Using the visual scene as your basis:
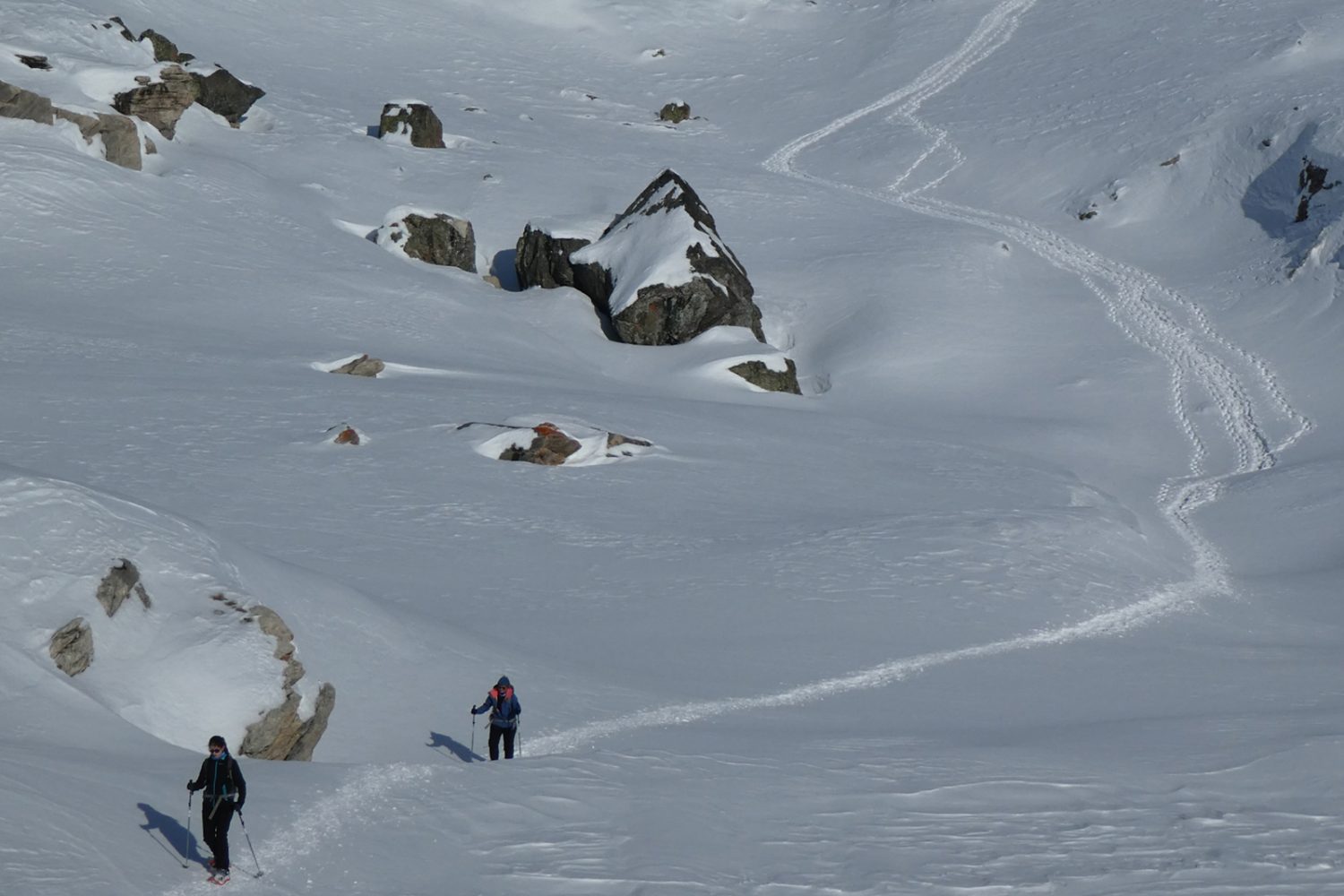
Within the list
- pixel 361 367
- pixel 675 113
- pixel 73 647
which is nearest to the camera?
pixel 73 647

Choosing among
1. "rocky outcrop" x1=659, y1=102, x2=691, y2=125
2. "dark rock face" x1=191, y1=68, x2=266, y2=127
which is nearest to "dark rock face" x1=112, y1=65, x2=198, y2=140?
"dark rock face" x1=191, y1=68, x2=266, y2=127

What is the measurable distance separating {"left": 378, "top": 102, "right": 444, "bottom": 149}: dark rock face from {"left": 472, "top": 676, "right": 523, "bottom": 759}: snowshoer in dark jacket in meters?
34.8

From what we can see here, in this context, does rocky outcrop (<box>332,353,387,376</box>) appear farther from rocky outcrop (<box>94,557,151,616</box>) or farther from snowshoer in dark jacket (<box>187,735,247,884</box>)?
snowshoer in dark jacket (<box>187,735,247,884</box>)

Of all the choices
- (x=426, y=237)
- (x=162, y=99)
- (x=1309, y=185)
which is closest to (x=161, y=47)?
(x=162, y=99)

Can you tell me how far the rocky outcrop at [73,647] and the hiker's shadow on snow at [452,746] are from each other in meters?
3.37

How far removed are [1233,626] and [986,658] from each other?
415 centimetres

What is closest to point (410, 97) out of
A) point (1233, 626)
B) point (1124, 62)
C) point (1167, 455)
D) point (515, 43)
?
point (515, 43)

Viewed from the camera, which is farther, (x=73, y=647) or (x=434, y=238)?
(x=434, y=238)

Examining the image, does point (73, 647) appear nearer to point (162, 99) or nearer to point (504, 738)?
point (504, 738)

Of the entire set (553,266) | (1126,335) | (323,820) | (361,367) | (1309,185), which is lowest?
(323,820)

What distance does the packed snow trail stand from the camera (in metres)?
17.0

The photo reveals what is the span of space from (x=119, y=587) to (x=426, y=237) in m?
25.5

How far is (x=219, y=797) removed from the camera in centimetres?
1001

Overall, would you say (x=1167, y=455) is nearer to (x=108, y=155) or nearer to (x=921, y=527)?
(x=921, y=527)
